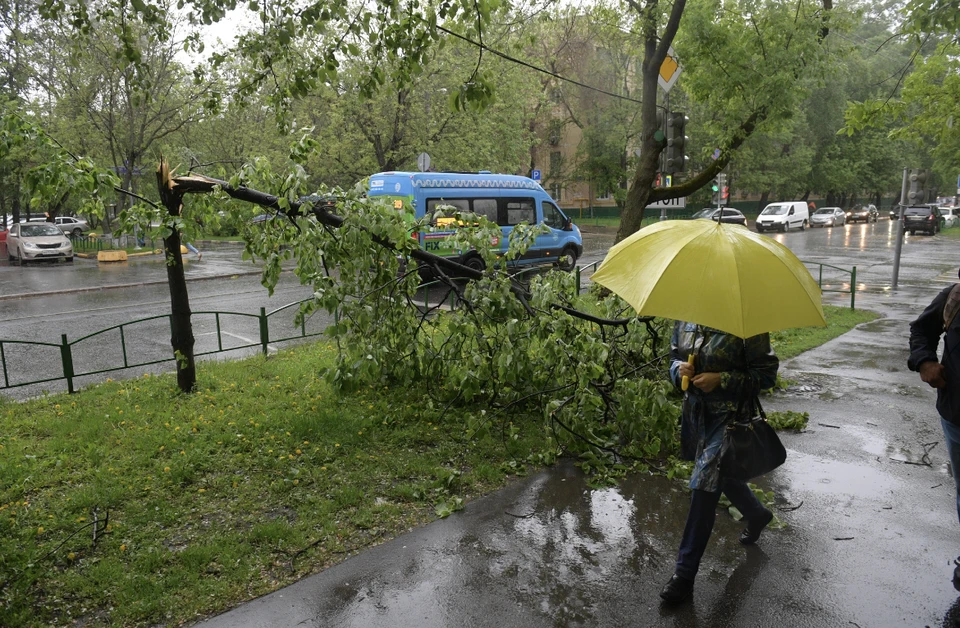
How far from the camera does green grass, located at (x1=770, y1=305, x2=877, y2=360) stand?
1022cm

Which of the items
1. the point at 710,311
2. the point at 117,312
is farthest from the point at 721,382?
the point at 117,312

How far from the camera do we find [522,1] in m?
13.3

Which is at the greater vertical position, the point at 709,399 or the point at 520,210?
the point at 520,210

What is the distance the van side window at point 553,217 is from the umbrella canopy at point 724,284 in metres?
17.0

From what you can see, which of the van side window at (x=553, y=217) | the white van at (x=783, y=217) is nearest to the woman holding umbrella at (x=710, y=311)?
the van side window at (x=553, y=217)

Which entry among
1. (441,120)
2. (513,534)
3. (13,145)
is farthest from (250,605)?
(441,120)

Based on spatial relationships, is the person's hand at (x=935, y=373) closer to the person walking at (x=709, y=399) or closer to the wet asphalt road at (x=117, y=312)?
the person walking at (x=709, y=399)

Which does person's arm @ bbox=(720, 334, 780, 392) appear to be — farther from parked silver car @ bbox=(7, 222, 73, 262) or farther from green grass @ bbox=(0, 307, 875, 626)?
parked silver car @ bbox=(7, 222, 73, 262)

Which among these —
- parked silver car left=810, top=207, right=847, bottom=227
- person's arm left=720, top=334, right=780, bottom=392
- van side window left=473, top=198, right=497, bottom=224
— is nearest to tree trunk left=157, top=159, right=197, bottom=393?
person's arm left=720, top=334, right=780, bottom=392

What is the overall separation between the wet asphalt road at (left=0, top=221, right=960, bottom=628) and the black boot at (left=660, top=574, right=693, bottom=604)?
0.18 ft

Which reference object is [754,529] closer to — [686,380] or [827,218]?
[686,380]

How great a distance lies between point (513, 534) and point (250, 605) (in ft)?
5.50

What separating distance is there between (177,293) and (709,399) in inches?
214

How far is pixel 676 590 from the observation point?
12.4 feet
